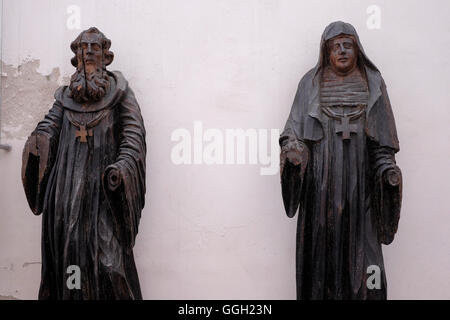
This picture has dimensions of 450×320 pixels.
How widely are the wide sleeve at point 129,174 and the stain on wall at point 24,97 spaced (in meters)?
0.93

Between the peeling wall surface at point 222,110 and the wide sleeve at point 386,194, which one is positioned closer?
the wide sleeve at point 386,194

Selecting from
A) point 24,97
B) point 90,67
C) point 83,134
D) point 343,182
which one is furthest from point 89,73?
point 343,182

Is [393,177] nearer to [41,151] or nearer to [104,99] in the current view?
[104,99]

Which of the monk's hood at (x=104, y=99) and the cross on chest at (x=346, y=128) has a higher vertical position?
the monk's hood at (x=104, y=99)

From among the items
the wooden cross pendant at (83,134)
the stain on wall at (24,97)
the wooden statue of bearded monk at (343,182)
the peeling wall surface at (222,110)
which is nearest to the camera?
the wooden statue of bearded monk at (343,182)

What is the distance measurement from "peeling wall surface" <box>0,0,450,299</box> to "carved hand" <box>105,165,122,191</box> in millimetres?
999

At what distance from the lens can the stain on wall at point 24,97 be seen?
6672 mm

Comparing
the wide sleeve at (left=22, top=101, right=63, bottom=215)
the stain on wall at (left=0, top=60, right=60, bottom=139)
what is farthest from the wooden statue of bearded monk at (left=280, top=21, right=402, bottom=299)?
the stain on wall at (left=0, top=60, right=60, bottom=139)

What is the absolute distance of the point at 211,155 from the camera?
6609mm

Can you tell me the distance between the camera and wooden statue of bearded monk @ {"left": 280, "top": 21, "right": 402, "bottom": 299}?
225 inches

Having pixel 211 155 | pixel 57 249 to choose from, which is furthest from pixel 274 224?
pixel 57 249

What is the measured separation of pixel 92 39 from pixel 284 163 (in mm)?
1414

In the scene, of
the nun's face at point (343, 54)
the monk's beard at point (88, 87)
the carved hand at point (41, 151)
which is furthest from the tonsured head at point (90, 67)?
the nun's face at point (343, 54)

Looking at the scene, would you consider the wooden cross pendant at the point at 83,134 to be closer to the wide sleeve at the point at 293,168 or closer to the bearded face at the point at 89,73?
the bearded face at the point at 89,73
